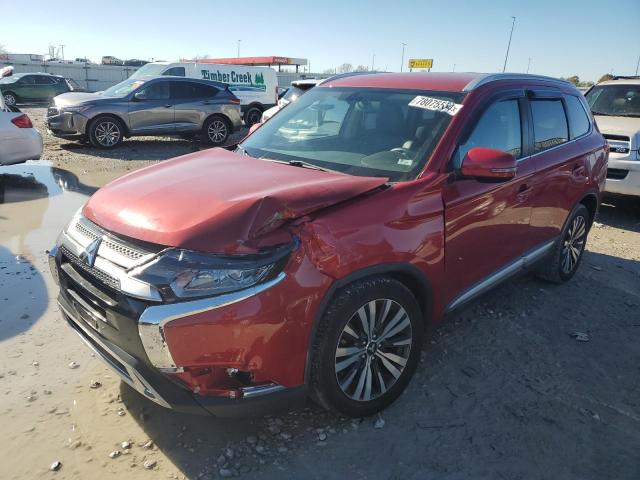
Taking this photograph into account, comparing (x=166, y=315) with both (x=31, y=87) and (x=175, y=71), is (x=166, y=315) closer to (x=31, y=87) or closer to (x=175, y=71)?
(x=175, y=71)

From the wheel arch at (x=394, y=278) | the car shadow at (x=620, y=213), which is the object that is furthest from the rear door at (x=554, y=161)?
the car shadow at (x=620, y=213)

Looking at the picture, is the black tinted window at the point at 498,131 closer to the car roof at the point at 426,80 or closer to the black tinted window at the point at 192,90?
the car roof at the point at 426,80

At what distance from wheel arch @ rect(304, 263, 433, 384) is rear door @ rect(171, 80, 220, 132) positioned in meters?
10.9

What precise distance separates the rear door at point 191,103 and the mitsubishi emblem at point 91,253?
35.0ft

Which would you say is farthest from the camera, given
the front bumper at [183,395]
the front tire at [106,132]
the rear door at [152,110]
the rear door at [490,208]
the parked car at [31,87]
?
the parked car at [31,87]

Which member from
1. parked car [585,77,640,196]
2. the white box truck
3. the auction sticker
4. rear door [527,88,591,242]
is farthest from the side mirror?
the white box truck

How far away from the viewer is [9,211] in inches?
256

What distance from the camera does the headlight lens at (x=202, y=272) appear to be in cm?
213

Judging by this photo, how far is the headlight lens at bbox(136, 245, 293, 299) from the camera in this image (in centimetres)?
213

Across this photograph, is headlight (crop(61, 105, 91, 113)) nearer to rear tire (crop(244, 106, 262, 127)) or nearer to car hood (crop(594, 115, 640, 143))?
rear tire (crop(244, 106, 262, 127))

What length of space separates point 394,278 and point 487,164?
0.86m

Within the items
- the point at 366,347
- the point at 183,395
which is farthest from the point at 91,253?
the point at 366,347

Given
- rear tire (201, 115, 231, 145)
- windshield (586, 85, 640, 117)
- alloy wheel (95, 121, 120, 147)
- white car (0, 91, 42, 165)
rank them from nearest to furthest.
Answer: white car (0, 91, 42, 165) < windshield (586, 85, 640, 117) < alloy wheel (95, 121, 120, 147) < rear tire (201, 115, 231, 145)

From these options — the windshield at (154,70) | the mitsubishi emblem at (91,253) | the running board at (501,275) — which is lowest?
the running board at (501,275)
